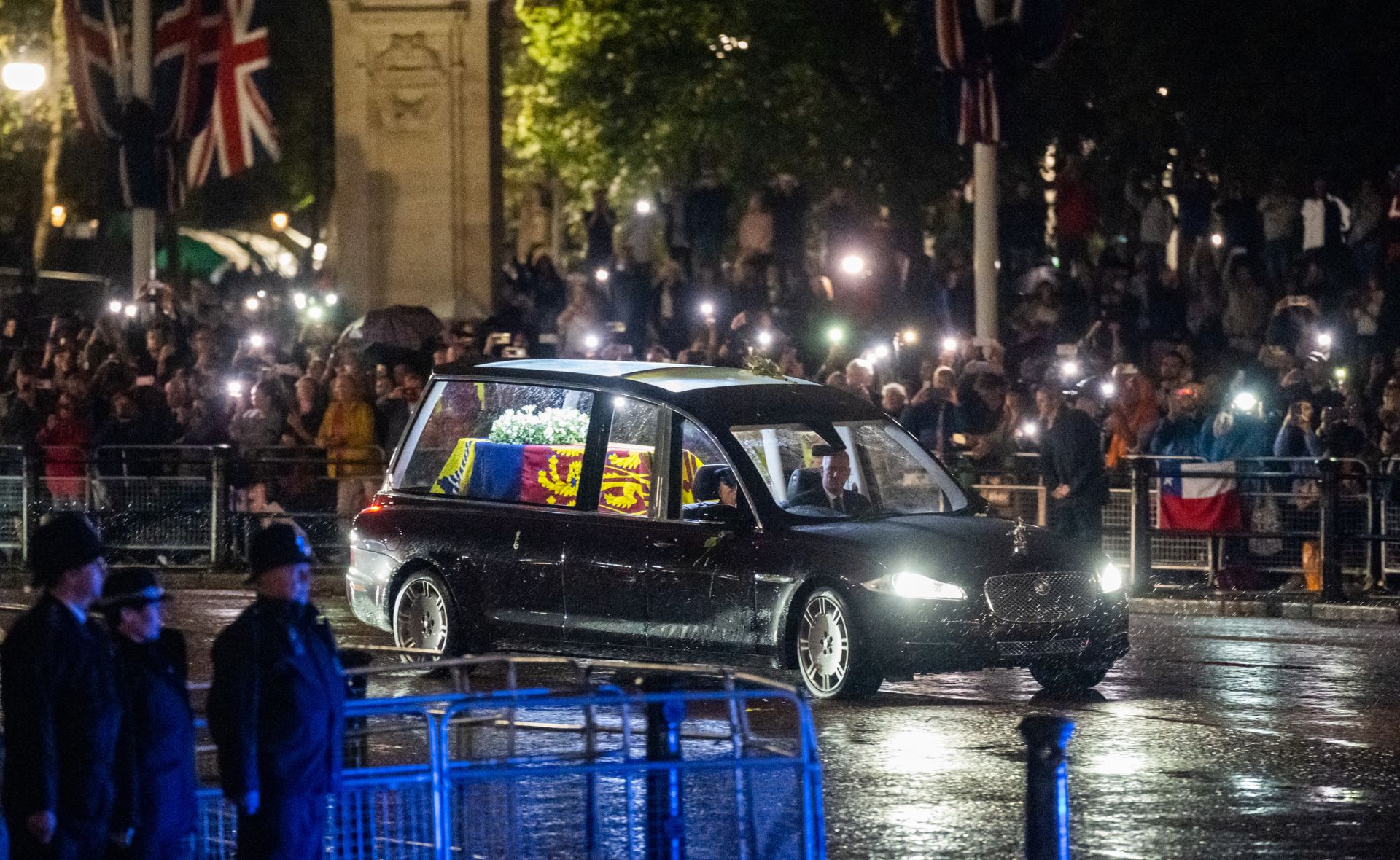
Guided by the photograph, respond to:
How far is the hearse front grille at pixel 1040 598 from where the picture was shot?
14.4 meters

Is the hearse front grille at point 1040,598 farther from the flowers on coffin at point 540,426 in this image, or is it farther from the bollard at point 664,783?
the bollard at point 664,783

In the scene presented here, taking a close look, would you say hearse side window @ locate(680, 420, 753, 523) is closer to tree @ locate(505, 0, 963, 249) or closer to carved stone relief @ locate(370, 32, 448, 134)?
carved stone relief @ locate(370, 32, 448, 134)

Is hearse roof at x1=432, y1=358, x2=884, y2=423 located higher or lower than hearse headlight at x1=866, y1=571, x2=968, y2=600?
higher

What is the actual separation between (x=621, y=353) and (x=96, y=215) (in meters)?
48.8

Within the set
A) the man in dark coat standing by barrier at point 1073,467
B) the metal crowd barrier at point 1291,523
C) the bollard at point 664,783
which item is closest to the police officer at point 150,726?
the bollard at point 664,783

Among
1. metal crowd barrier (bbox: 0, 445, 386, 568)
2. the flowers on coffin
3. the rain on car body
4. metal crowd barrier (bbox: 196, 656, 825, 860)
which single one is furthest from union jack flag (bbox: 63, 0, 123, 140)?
metal crowd barrier (bbox: 196, 656, 825, 860)

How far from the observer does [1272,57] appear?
30.1m

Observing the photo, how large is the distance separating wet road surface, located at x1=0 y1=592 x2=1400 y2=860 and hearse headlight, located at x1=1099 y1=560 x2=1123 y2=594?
22.5 inches

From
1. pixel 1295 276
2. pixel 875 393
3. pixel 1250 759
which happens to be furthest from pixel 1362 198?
pixel 1250 759

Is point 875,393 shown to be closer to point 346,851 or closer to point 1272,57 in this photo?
point 1272,57

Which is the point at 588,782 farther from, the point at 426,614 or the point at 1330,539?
the point at 1330,539

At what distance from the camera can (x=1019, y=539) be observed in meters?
14.8

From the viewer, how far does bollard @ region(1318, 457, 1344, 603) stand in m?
19.9

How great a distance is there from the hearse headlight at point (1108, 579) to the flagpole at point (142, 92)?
19.0 m
